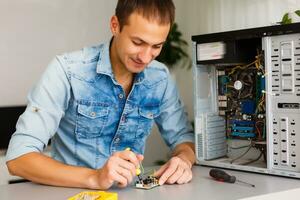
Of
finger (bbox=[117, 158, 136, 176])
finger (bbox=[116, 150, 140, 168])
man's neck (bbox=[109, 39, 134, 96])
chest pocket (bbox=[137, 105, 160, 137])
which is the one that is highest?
man's neck (bbox=[109, 39, 134, 96])

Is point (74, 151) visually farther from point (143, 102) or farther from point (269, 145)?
point (269, 145)

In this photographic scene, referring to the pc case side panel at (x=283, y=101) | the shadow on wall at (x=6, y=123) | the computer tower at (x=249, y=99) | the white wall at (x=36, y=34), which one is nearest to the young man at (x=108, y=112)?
the computer tower at (x=249, y=99)

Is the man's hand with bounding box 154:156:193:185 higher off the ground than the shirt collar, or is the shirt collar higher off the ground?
the shirt collar

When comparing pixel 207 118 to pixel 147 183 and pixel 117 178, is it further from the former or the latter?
pixel 117 178

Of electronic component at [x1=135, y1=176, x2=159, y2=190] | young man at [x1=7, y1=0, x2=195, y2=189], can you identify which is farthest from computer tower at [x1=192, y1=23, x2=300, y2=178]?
electronic component at [x1=135, y1=176, x2=159, y2=190]

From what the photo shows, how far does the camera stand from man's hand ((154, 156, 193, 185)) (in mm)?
1165

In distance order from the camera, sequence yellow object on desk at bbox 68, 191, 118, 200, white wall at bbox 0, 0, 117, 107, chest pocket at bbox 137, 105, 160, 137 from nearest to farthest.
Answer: yellow object on desk at bbox 68, 191, 118, 200, chest pocket at bbox 137, 105, 160, 137, white wall at bbox 0, 0, 117, 107

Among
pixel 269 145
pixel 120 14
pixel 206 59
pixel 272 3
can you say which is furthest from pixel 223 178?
pixel 272 3

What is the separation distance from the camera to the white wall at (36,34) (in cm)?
323

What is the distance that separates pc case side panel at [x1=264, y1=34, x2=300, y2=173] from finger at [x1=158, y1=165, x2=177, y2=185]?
1.03 ft

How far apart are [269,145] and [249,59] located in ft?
1.04

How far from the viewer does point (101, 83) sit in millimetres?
1358

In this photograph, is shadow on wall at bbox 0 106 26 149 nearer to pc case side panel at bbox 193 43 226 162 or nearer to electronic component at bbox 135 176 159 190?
pc case side panel at bbox 193 43 226 162

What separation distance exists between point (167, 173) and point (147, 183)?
68 mm
